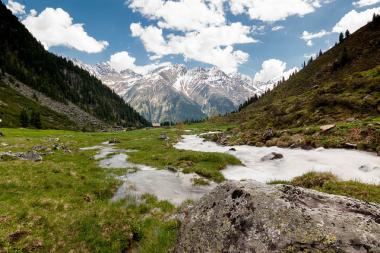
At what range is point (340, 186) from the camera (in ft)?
46.3

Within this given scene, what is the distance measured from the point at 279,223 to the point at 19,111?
146m

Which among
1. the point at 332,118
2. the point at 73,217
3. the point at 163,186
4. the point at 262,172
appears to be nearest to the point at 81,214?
the point at 73,217

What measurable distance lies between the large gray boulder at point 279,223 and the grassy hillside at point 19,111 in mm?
116175

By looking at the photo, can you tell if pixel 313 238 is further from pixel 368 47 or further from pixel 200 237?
pixel 368 47

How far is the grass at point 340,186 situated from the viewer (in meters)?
12.5

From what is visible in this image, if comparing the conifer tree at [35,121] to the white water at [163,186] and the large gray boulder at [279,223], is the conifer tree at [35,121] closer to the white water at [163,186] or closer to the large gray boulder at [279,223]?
the white water at [163,186]

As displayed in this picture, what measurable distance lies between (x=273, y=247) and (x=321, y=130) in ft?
112

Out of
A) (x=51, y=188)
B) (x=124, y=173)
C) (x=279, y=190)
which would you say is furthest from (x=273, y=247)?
(x=124, y=173)

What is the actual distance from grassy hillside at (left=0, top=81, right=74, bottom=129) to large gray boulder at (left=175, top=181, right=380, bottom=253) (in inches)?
4574

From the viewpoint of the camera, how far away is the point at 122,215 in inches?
533

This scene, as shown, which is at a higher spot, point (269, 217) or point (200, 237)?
point (269, 217)

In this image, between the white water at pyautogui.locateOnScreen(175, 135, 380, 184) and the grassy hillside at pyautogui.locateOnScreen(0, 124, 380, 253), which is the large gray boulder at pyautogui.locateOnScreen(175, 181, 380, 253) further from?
the white water at pyautogui.locateOnScreen(175, 135, 380, 184)

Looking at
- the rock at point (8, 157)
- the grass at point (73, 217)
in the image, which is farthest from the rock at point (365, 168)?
the rock at point (8, 157)

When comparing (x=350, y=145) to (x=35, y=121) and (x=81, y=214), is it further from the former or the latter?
(x=35, y=121)
